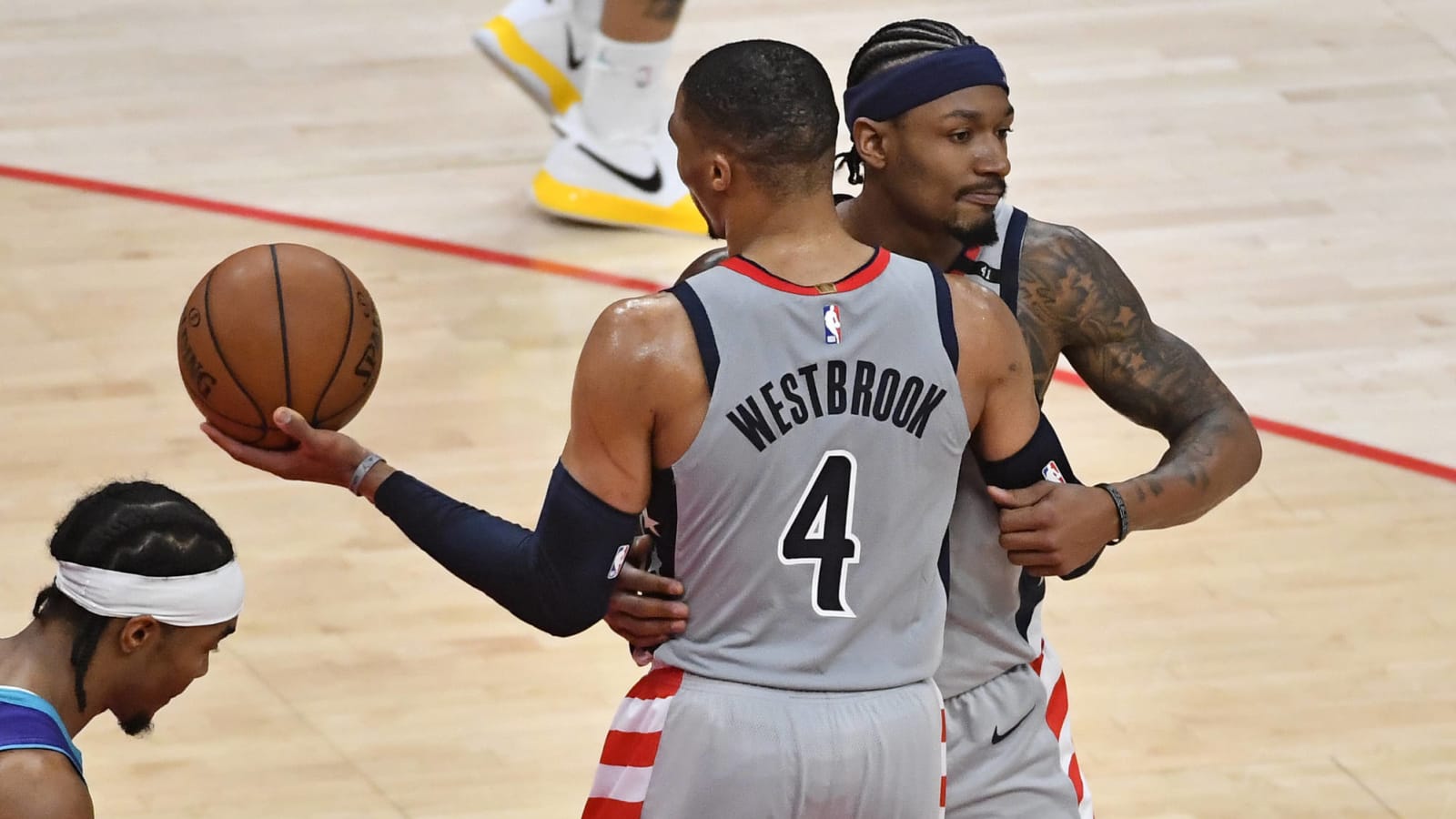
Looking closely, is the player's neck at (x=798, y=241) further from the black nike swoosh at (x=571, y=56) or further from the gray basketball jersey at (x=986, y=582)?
the black nike swoosh at (x=571, y=56)

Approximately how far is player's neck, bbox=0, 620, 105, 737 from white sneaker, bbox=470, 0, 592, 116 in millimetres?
4950

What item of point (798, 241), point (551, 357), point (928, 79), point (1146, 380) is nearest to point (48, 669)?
point (798, 241)

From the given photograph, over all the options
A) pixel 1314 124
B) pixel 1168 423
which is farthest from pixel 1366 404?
pixel 1168 423

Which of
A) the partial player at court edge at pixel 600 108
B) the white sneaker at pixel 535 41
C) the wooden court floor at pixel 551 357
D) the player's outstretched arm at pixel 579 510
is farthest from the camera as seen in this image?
the white sneaker at pixel 535 41

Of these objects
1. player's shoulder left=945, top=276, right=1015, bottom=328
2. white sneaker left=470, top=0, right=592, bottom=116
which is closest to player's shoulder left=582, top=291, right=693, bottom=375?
player's shoulder left=945, top=276, right=1015, bottom=328

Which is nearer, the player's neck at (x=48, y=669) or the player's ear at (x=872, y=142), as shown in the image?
the player's neck at (x=48, y=669)

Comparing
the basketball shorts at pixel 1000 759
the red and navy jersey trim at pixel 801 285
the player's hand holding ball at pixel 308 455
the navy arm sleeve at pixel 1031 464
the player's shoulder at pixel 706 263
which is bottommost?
the basketball shorts at pixel 1000 759

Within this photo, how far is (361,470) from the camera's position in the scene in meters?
3.40

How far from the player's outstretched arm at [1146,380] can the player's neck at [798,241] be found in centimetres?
64

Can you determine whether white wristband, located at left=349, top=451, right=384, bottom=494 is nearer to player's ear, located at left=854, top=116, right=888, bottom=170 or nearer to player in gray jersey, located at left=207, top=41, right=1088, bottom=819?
player in gray jersey, located at left=207, top=41, right=1088, bottom=819

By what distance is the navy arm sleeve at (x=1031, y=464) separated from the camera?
11.1 feet

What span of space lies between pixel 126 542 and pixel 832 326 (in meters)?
1.12

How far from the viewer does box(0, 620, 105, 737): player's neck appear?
318 centimetres

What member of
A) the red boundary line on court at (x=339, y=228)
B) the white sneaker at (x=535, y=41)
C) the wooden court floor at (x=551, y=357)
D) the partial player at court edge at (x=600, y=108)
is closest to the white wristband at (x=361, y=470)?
the wooden court floor at (x=551, y=357)
